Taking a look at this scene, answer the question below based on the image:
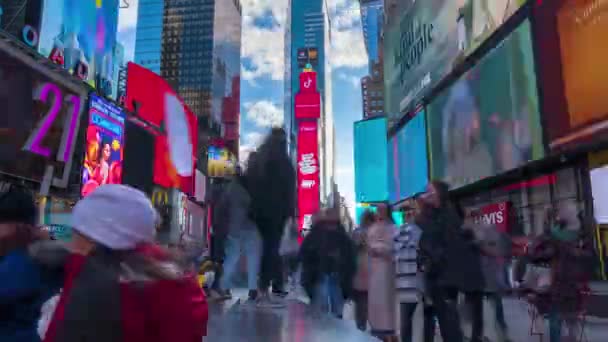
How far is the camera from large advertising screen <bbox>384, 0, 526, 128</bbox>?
58.0 ft

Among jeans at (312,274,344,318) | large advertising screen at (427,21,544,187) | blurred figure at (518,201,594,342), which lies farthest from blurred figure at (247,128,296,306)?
large advertising screen at (427,21,544,187)

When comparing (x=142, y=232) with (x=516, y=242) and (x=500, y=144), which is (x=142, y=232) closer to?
(x=516, y=242)

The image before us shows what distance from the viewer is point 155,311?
4.49ft

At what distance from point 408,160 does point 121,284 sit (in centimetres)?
2694

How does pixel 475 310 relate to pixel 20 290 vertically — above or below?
below

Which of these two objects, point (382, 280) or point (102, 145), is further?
point (102, 145)

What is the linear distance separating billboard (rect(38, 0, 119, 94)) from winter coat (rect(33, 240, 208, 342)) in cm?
2447

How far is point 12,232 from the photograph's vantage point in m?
2.15

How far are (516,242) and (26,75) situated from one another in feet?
59.4

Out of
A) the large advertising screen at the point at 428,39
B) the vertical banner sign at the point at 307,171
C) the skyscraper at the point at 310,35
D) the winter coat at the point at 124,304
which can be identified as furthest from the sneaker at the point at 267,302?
the skyscraper at the point at 310,35

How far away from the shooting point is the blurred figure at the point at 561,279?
524 centimetres

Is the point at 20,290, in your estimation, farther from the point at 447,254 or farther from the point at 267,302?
the point at 267,302


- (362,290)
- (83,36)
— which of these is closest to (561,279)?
(362,290)

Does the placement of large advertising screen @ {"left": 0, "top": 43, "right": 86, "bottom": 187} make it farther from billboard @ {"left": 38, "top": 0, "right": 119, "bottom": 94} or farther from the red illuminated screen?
the red illuminated screen
